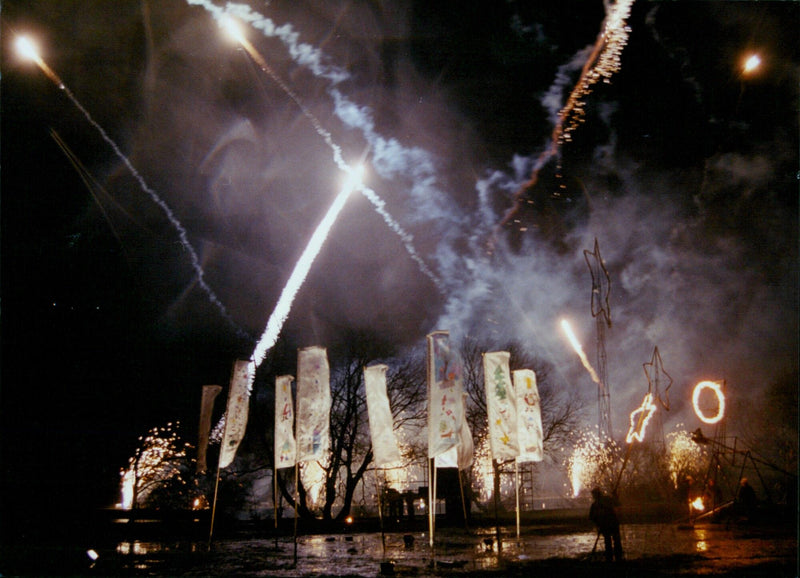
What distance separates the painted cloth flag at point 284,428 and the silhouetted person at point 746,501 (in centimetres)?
1891

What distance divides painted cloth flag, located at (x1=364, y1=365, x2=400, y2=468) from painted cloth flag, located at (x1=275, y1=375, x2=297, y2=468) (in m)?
2.56

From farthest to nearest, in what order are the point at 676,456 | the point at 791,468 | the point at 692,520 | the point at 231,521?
the point at 676,456, the point at 791,468, the point at 231,521, the point at 692,520

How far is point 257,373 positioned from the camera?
3142 cm

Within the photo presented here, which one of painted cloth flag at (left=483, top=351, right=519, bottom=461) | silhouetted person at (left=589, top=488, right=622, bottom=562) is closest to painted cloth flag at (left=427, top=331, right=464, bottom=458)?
painted cloth flag at (left=483, top=351, right=519, bottom=461)

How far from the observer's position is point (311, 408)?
606 inches

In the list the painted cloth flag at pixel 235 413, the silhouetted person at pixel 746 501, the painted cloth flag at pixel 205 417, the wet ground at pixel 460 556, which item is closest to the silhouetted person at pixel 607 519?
the wet ground at pixel 460 556

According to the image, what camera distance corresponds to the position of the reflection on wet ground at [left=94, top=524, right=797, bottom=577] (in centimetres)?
1234

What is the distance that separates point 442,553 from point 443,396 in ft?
16.1

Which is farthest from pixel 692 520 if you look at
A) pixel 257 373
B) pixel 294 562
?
pixel 257 373

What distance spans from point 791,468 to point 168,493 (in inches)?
1829

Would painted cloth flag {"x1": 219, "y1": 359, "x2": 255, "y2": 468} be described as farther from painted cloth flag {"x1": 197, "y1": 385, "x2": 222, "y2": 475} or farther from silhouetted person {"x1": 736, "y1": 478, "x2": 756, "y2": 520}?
silhouetted person {"x1": 736, "y1": 478, "x2": 756, "y2": 520}

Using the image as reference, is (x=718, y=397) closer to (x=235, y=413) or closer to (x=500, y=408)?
(x=500, y=408)

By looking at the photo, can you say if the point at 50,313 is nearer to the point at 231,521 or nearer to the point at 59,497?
the point at 59,497

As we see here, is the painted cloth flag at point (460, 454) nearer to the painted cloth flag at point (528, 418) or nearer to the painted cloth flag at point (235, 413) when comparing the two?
the painted cloth flag at point (528, 418)
